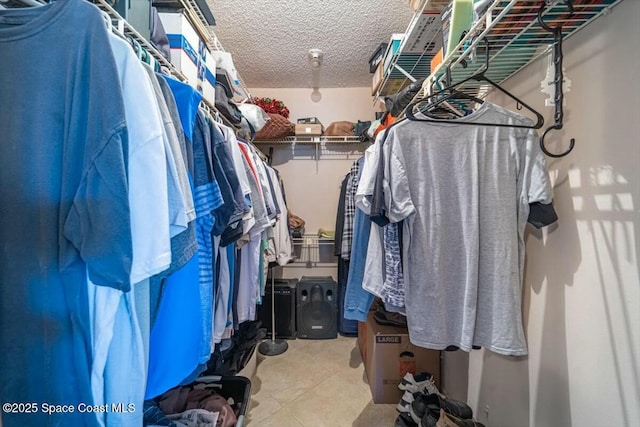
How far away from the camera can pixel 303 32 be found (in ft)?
6.08

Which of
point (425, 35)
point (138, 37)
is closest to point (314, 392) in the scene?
point (138, 37)

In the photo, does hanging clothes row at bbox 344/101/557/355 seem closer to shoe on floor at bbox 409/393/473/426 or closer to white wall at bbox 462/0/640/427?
white wall at bbox 462/0/640/427

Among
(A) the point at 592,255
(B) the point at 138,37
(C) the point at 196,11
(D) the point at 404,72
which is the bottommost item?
(A) the point at 592,255

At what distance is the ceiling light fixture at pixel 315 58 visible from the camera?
205 cm

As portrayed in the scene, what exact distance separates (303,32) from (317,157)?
46.2 inches

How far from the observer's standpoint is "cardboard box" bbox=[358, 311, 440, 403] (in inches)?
65.4

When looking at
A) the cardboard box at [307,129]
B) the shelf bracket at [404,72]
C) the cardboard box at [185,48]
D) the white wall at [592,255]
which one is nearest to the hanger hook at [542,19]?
the white wall at [592,255]

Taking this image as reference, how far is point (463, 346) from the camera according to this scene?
0.88m

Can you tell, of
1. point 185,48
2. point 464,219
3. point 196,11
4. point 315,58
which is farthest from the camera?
point 315,58

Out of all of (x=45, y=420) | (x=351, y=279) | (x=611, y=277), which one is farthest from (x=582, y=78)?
(x=45, y=420)

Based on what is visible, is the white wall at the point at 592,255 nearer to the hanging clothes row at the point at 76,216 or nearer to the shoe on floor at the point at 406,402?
the shoe on floor at the point at 406,402

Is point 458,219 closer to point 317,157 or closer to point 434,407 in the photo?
point 434,407

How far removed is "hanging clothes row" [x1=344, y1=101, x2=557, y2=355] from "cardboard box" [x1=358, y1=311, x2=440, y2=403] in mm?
837

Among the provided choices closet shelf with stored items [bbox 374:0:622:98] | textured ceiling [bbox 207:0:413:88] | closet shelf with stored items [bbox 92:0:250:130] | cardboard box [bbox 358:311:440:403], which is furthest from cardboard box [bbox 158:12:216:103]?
cardboard box [bbox 358:311:440:403]
